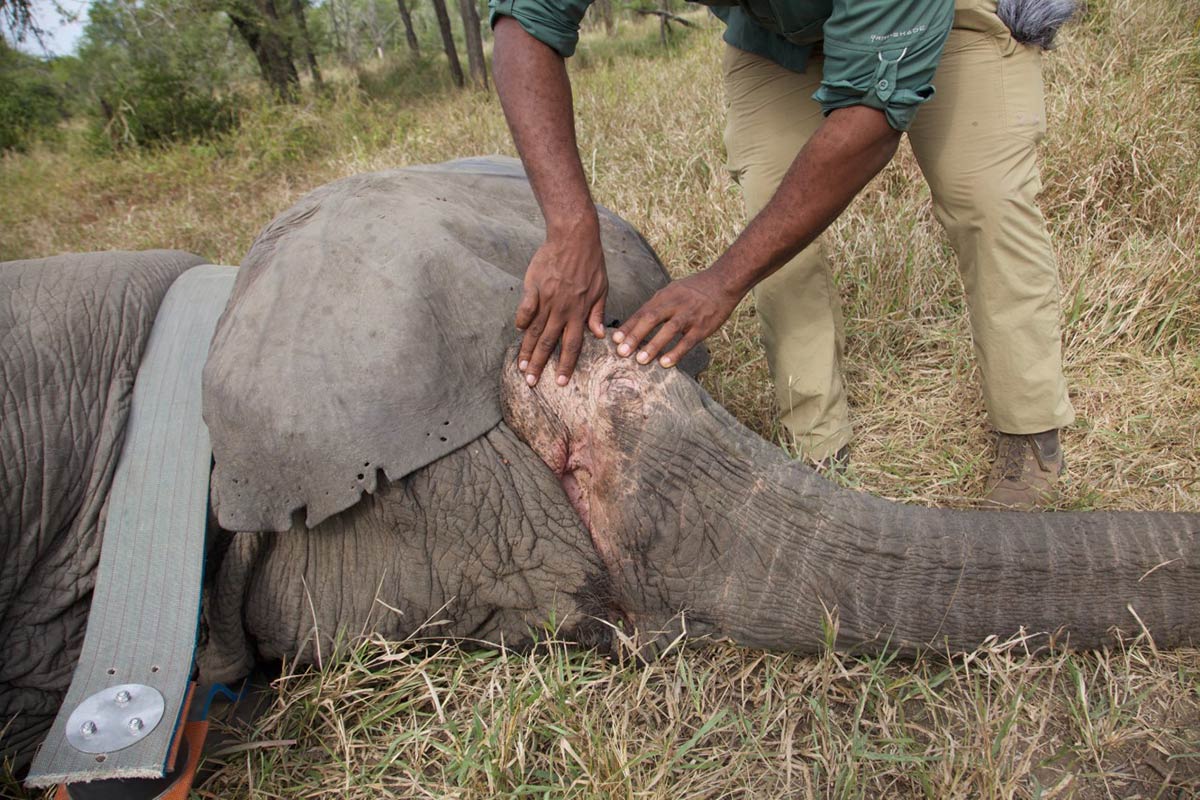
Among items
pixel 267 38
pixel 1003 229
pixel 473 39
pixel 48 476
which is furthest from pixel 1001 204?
pixel 267 38

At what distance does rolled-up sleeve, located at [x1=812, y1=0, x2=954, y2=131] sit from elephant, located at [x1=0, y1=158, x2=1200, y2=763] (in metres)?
0.73

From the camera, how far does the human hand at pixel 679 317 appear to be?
1.86 m

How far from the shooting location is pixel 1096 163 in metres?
3.83

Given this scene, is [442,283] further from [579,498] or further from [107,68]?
[107,68]

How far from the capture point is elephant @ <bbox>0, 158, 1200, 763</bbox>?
176 centimetres

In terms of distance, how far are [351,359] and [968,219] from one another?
69.9 inches

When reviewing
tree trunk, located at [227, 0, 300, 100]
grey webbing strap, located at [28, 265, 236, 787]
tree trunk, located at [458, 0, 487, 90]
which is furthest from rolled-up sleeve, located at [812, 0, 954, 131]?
tree trunk, located at [227, 0, 300, 100]

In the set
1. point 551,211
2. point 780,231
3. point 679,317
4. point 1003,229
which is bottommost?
point 1003,229

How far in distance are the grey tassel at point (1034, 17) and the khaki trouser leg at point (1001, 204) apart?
0.11 feet

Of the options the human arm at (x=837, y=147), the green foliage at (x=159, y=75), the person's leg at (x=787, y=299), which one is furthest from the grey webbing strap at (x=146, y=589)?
the green foliage at (x=159, y=75)

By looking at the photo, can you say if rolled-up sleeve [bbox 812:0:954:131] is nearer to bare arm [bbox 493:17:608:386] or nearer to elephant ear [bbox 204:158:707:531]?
bare arm [bbox 493:17:608:386]

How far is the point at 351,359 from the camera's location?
182 centimetres

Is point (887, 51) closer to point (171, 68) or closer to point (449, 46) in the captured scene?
point (171, 68)

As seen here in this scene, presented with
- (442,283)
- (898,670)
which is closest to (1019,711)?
(898,670)
